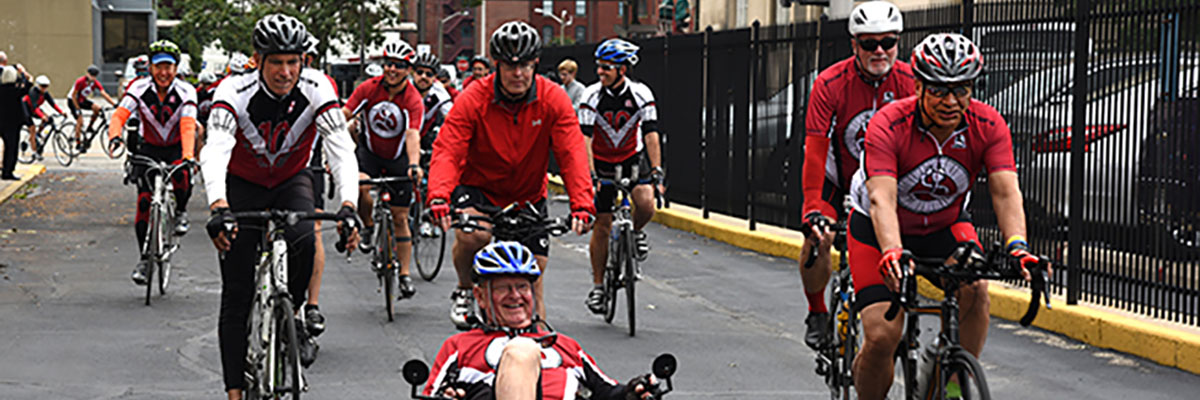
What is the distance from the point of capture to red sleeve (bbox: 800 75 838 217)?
7.36 meters

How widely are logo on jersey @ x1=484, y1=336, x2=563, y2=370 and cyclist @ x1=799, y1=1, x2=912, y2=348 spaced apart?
2.49 m

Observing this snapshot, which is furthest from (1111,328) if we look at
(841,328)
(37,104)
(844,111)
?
(37,104)

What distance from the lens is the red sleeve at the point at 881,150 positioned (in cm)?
583

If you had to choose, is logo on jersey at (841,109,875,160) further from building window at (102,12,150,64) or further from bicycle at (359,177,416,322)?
building window at (102,12,150,64)

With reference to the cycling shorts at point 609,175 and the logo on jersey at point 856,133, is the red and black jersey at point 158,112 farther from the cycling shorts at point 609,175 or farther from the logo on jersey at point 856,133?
the logo on jersey at point 856,133

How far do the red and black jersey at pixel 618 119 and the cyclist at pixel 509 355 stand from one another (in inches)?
236

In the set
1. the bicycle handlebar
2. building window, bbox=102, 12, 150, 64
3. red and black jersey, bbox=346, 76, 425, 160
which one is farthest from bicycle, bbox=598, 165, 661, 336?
building window, bbox=102, 12, 150, 64

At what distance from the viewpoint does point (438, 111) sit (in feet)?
45.2

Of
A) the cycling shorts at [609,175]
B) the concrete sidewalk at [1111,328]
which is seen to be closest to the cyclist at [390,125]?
the cycling shorts at [609,175]

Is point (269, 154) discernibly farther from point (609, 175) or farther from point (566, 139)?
point (609, 175)

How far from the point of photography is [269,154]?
7.23 m

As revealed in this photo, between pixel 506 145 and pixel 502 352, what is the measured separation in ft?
10.5

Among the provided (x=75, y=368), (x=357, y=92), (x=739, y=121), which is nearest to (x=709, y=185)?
(x=739, y=121)

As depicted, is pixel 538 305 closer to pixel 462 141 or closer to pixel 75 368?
pixel 462 141
